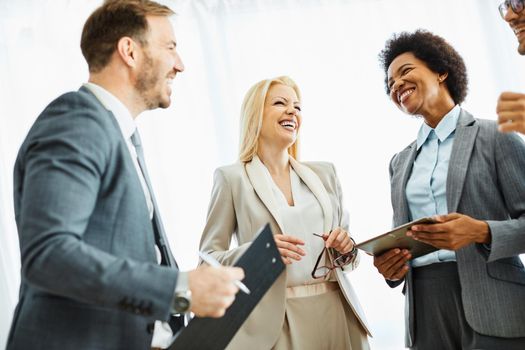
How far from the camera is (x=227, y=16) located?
3971 millimetres

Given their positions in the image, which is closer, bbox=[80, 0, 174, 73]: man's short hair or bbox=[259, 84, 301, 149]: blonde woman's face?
bbox=[80, 0, 174, 73]: man's short hair

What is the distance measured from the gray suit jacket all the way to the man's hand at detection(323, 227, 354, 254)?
3.18ft

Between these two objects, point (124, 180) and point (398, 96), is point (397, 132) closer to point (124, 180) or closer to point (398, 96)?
point (398, 96)

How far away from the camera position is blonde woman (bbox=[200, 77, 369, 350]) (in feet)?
7.65

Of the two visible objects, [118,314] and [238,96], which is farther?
[238,96]

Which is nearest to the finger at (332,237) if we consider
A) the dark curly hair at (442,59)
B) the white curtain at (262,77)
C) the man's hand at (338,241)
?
the man's hand at (338,241)

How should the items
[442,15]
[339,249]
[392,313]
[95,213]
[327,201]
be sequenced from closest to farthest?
[95,213], [339,249], [327,201], [392,313], [442,15]

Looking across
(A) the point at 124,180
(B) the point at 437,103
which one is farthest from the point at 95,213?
(B) the point at 437,103

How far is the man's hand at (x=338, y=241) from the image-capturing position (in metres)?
2.36

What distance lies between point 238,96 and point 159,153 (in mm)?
642

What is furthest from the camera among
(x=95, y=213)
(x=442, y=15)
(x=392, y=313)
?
(x=442, y=15)

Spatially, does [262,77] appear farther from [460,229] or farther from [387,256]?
[460,229]

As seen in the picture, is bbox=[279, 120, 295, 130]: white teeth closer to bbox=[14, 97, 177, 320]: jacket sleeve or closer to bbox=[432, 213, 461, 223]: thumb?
bbox=[432, 213, 461, 223]: thumb

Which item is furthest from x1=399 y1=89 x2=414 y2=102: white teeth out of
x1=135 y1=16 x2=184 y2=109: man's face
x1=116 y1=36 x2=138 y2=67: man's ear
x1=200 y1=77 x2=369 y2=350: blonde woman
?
x1=116 y1=36 x2=138 y2=67: man's ear
